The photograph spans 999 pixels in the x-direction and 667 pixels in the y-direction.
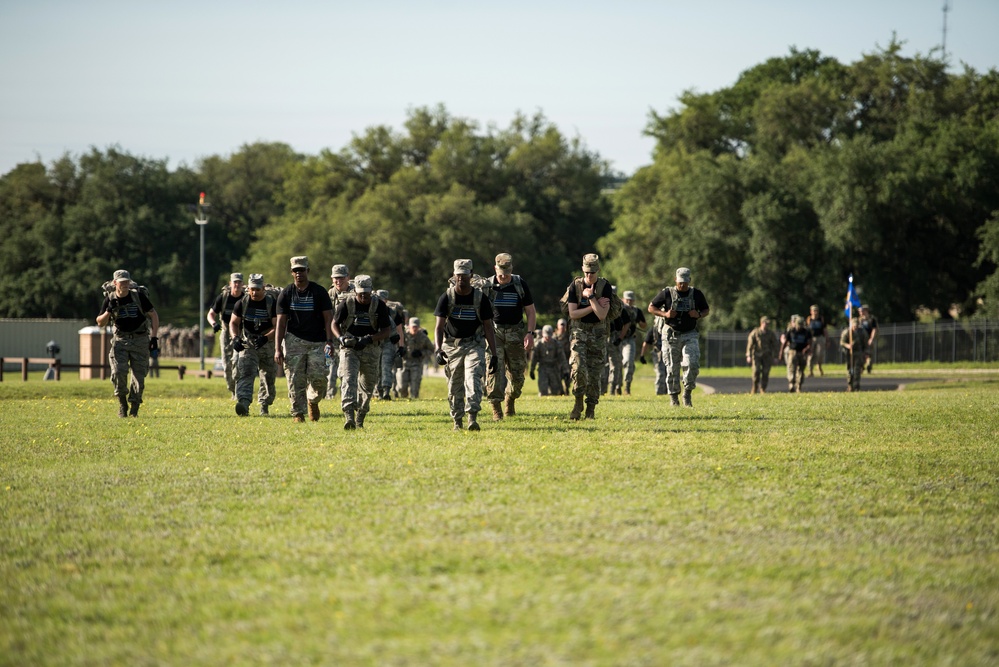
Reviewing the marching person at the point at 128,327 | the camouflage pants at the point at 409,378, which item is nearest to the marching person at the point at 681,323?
the marching person at the point at 128,327


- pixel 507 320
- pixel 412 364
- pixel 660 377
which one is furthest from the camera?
pixel 412 364

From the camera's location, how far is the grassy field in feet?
19.6

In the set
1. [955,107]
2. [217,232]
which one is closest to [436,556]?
[955,107]

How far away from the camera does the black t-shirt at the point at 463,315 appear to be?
49.1ft

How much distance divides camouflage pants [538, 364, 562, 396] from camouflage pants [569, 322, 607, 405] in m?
15.1

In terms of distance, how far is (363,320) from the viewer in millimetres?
15367

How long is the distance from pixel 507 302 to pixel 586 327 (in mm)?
1093

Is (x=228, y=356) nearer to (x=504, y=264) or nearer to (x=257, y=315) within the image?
(x=257, y=315)

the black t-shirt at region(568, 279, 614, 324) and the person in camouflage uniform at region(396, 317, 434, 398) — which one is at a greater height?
the black t-shirt at region(568, 279, 614, 324)

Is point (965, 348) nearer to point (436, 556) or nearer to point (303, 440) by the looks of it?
point (303, 440)

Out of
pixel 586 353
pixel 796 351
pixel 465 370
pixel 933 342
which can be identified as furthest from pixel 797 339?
pixel 933 342

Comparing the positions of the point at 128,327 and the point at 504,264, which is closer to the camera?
the point at 504,264

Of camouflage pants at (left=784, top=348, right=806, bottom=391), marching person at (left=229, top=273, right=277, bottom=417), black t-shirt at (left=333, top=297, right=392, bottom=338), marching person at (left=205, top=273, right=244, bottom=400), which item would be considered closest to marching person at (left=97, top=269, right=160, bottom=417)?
marching person at (left=229, top=273, right=277, bottom=417)

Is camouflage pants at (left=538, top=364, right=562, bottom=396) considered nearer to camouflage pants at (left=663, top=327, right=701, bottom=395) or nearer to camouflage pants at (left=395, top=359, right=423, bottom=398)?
camouflage pants at (left=395, top=359, right=423, bottom=398)
